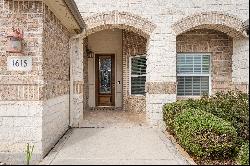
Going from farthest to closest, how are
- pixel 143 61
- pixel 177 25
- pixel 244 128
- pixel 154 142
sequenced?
pixel 143 61 < pixel 177 25 < pixel 154 142 < pixel 244 128

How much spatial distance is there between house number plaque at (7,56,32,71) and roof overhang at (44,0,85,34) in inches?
49.8

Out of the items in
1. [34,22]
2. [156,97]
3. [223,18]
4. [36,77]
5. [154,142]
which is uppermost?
[223,18]

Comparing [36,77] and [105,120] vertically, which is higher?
[36,77]

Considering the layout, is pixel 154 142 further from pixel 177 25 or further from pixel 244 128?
pixel 177 25

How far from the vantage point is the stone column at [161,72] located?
10922 millimetres

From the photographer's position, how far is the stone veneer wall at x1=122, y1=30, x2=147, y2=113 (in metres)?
13.0

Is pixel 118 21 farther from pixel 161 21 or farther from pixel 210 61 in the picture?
pixel 210 61

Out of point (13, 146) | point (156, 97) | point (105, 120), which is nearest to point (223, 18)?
point (156, 97)

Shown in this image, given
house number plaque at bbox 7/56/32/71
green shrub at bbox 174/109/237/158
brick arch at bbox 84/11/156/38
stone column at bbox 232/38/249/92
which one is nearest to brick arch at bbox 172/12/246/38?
stone column at bbox 232/38/249/92

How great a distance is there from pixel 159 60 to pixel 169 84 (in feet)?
2.75

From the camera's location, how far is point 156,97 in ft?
35.9

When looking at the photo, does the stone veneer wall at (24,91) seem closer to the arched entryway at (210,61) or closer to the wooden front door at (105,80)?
the arched entryway at (210,61)

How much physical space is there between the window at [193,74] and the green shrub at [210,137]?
482 centimetres

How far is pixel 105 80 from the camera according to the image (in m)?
17.2
